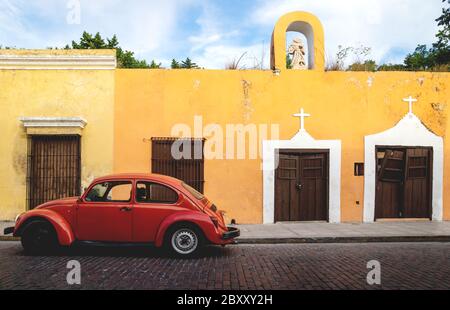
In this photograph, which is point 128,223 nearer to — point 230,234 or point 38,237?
point 38,237

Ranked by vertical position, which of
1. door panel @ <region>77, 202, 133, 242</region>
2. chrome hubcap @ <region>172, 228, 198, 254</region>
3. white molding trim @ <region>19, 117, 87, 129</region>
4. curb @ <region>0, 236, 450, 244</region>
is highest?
white molding trim @ <region>19, 117, 87, 129</region>

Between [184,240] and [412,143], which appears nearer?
[184,240]

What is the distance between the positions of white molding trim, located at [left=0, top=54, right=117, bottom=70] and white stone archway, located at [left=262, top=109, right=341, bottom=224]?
5387mm

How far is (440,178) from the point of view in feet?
39.1

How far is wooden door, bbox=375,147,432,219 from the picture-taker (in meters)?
11.9

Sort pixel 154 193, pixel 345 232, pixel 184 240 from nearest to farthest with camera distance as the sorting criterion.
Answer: pixel 184 240
pixel 154 193
pixel 345 232

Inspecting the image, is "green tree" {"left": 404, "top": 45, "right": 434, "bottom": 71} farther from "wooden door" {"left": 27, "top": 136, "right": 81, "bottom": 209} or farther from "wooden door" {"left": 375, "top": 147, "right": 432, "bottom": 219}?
"wooden door" {"left": 27, "top": 136, "right": 81, "bottom": 209}

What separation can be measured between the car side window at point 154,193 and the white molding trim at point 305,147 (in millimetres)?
4791

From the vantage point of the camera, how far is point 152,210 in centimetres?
703

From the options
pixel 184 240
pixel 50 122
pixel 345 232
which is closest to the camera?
pixel 184 240

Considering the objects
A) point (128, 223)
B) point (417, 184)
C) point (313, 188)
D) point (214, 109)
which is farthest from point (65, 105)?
point (417, 184)

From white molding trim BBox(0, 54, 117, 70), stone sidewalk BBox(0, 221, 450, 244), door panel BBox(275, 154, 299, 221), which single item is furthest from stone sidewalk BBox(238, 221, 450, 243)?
white molding trim BBox(0, 54, 117, 70)

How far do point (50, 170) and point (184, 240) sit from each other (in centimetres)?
619
